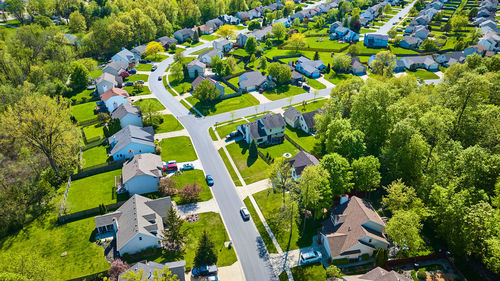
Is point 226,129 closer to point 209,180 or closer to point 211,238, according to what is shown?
point 209,180

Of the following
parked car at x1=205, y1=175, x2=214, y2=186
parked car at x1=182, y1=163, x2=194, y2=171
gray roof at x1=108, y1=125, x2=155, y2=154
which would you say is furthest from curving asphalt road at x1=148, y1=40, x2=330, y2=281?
gray roof at x1=108, y1=125, x2=155, y2=154

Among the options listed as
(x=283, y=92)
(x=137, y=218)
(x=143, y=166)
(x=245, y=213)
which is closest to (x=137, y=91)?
(x=283, y=92)

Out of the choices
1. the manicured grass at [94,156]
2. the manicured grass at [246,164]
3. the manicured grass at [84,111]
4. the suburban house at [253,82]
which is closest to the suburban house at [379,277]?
the manicured grass at [246,164]

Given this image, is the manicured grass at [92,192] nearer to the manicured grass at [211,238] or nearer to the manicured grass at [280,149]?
the manicured grass at [211,238]

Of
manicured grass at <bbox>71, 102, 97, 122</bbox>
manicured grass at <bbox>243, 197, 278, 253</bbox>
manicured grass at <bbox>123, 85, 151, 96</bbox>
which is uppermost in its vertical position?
manicured grass at <bbox>123, 85, 151, 96</bbox>

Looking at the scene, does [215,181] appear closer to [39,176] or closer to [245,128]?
[245,128]

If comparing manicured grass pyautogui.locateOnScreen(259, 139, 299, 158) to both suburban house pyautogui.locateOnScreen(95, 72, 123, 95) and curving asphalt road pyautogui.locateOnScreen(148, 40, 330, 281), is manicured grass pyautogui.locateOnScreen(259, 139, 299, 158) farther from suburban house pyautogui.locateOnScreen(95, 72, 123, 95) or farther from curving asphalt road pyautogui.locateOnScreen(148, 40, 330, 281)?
suburban house pyautogui.locateOnScreen(95, 72, 123, 95)

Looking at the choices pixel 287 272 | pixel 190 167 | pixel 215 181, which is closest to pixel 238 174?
pixel 215 181
